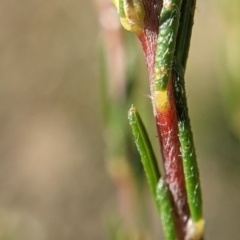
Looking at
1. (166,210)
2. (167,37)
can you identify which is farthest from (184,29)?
(166,210)

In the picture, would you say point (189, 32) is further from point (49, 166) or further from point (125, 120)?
point (49, 166)

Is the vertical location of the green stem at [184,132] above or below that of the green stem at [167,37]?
below

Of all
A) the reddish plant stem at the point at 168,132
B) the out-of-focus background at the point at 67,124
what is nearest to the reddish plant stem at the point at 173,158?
the reddish plant stem at the point at 168,132

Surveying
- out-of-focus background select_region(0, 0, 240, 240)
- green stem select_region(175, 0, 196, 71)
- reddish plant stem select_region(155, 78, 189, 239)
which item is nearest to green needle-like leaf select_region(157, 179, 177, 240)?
reddish plant stem select_region(155, 78, 189, 239)

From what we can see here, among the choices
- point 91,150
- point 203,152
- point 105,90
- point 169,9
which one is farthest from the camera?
point 91,150

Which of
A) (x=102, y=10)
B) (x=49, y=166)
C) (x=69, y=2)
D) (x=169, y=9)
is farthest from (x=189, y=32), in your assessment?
(x=69, y=2)

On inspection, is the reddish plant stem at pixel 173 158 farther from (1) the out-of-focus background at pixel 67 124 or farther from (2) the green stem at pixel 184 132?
(1) the out-of-focus background at pixel 67 124

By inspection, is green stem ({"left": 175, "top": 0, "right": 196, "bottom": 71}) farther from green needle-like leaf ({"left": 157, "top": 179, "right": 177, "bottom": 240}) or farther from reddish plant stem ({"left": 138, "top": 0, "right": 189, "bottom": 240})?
green needle-like leaf ({"left": 157, "top": 179, "right": 177, "bottom": 240})
